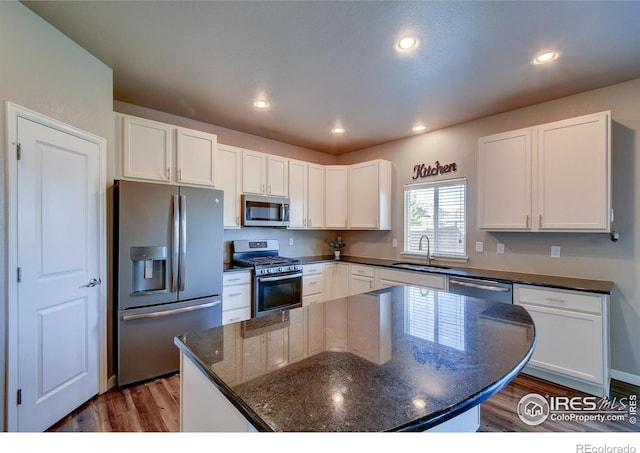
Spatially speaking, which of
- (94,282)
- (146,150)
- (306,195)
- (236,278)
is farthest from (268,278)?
(146,150)

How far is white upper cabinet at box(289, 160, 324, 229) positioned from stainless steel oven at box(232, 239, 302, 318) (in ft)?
2.13

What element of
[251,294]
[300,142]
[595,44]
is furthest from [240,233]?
[595,44]

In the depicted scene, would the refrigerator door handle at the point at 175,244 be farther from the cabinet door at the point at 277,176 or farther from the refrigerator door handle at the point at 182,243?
the cabinet door at the point at 277,176

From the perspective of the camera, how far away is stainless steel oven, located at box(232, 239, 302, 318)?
346cm

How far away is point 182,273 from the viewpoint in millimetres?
2732

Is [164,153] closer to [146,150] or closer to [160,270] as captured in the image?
[146,150]

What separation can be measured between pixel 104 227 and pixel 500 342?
284cm

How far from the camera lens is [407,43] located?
6.89 ft

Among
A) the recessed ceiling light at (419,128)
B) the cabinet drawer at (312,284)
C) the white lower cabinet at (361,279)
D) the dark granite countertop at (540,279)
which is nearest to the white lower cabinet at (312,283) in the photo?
the cabinet drawer at (312,284)

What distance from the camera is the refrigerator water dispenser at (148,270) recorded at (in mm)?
2520

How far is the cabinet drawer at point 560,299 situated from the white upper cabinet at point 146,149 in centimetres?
358

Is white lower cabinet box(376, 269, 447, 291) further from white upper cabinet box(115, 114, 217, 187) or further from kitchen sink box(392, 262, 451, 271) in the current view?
white upper cabinet box(115, 114, 217, 187)

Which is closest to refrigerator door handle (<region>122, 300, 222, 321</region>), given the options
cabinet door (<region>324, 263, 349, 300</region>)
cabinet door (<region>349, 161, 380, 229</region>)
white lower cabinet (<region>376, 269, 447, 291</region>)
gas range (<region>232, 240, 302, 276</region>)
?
gas range (<region>232, 240, 302, 276</region>)
